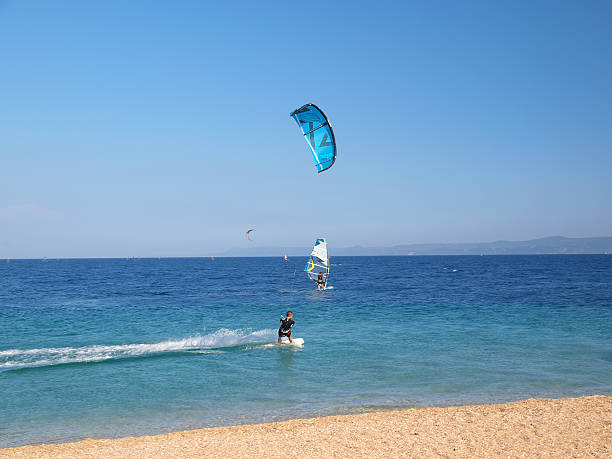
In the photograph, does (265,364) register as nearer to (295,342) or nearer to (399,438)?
(295,342)

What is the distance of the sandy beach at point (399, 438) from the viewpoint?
28.0 ft

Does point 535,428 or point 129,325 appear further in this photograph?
point 129,325

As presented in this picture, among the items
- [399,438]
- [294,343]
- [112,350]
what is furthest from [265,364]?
[399,438]

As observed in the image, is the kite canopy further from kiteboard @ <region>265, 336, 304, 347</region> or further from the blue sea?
kiteboard @ <region>265, 336, 304, 347</region>

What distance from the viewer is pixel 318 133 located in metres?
14.7

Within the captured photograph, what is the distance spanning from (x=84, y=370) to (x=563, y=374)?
16157mm

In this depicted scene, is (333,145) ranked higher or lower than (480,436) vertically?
higher

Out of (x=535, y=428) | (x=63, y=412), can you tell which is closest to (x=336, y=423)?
(x=535, y=428)

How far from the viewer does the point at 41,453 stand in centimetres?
896

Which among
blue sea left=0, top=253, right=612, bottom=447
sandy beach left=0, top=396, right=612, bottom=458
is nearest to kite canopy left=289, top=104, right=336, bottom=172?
blue sea left=0, top=253, right=612, bottom=447

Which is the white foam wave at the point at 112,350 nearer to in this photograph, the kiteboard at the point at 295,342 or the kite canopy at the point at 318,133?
the kiteboard at the point at 295,342

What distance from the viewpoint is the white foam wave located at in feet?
55.5

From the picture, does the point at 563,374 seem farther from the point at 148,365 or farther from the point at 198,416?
the point at 148,365

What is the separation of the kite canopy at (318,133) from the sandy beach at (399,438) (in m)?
7.70
